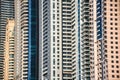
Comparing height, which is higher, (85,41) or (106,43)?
(85,41)

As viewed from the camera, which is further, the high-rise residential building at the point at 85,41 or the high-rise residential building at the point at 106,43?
the high-rise residential building at the point at 85,41

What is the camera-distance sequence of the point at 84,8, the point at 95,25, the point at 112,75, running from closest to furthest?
1. the point at 112,75
2. the point at 95,25
3. the point at 84,8

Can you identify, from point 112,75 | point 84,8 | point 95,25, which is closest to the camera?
point 112,75

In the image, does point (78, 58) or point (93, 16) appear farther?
point (78, 58)

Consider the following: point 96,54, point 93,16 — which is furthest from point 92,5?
point 96,54

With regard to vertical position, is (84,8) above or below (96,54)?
above

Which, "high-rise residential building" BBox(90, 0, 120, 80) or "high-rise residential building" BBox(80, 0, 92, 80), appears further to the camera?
"high-rise residential building" BBox(80, 0, 92, 80)

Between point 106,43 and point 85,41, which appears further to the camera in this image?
point 85,41

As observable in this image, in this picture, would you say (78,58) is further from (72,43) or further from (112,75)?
(112,75)
